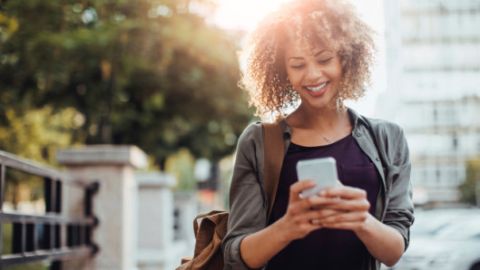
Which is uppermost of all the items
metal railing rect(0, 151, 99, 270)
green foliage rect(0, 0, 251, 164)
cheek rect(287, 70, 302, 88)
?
green foliage rect(0, 0, 251, 164)

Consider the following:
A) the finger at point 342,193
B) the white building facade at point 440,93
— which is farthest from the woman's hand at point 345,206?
the white building facade at point 440,93

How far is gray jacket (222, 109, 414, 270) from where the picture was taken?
193 cm

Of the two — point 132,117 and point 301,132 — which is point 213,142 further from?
point 301,132

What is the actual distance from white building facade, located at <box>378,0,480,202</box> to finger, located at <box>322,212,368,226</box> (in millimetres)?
58875

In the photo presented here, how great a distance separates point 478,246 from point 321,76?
25.1ft

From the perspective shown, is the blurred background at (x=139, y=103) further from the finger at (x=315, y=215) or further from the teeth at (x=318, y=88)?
the finger at (x=315, y=215)

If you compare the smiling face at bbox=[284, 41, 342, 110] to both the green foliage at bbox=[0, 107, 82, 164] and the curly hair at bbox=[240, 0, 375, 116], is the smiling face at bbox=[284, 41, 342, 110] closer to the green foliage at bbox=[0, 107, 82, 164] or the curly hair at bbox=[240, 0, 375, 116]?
the curly hair at bbox=[240, 0, 375, 116]

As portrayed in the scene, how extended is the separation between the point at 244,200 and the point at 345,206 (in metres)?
0.39

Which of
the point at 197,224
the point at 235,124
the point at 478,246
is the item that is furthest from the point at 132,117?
the point at 197,224

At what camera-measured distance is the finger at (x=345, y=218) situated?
164 centimetres

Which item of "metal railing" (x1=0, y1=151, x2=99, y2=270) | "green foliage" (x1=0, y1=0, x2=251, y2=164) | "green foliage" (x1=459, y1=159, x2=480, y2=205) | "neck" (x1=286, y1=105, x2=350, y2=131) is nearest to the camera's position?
"neck" (x1=286, y1=105, x2=350, y2=131)

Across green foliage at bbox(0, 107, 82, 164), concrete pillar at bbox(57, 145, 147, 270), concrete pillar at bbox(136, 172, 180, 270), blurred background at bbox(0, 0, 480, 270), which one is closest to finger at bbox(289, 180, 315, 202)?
blurred background at bbox(0, 0, 480, 270)

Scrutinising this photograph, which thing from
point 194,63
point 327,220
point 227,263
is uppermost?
point 194,63

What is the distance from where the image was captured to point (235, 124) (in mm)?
14562
